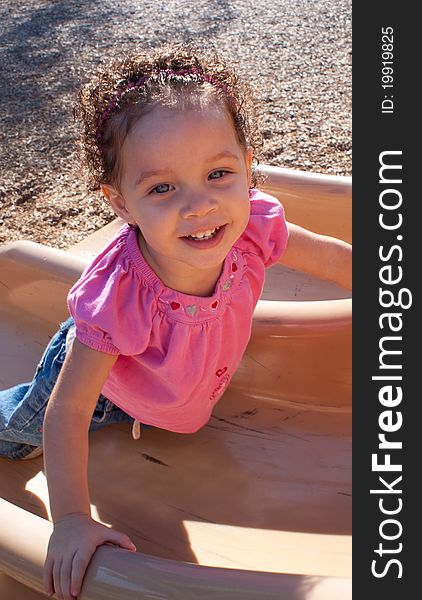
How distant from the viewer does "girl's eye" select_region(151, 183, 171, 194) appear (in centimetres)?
107

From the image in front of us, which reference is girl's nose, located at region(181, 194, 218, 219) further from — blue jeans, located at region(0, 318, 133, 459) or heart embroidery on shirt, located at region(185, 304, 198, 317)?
blue jeans, located at region(0, 318, 133, 459)

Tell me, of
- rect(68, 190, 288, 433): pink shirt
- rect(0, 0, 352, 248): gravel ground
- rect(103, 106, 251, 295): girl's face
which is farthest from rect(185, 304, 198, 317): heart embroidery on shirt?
rect(0, 0, 352, 248): gravel ground

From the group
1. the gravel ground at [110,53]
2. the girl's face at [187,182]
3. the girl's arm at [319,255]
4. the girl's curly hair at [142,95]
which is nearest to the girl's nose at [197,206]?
the girl's face at [187,182]

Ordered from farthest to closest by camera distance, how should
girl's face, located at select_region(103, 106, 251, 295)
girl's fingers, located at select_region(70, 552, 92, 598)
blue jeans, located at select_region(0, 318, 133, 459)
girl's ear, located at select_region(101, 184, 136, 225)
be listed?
1. blue jeans, located at select_region(0, 318, 133, 459)
2. girl's ear, located at select_region(101, 184, 136, 225)
3. girl's face, located at select_region(103, 106, 251, 295)
4. girl's fingers, located at select_region(70, 552, 92, 598)

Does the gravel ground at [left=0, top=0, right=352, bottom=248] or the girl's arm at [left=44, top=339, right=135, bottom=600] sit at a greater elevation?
the girl's arm at [left=44, top=339, right=135, bottom=600]

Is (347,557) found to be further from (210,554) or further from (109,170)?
(109,170)

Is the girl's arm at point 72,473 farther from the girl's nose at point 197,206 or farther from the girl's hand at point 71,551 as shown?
the girl's nose at point 197,206

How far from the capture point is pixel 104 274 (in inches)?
47.0

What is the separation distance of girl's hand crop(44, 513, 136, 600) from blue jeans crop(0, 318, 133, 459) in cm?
39

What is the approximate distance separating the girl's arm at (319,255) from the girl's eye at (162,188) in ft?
1.27

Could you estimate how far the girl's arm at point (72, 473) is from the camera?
0.97 meters

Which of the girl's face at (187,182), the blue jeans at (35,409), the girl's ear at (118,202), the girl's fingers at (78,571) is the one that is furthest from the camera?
the blue jeans at (35,409)

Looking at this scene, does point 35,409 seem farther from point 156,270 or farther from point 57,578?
point 57,578

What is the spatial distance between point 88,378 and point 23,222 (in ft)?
5.15
